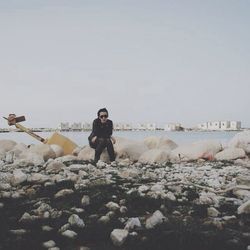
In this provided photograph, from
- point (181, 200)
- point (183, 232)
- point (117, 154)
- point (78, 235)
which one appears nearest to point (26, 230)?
point (78, 235)

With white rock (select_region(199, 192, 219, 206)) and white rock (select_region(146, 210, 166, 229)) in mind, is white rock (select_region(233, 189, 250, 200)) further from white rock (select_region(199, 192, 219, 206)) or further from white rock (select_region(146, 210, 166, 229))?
white rock (select_region(146, 210, 166, 229))

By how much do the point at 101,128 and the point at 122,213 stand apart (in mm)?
6830

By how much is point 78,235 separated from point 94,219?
58 cm

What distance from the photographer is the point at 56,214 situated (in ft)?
14.6

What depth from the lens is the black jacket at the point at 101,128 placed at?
1130 centimetres

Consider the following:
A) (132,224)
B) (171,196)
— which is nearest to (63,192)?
(171,196)

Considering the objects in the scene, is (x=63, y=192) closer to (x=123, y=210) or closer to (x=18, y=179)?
(x=18, y=179)

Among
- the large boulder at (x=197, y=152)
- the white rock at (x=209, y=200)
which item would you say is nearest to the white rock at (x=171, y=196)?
the white rock at (x=209, y=200)

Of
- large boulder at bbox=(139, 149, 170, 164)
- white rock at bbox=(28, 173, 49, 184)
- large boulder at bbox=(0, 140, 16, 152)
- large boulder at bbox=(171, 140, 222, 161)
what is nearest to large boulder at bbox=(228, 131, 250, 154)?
large boulder at bbox=(171, 140, 222, 161)

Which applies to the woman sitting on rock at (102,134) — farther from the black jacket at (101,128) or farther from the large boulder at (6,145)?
the large boulder at (6,145)

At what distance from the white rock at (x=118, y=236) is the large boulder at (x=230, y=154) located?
28.4 ft

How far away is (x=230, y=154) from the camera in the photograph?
12.0 m

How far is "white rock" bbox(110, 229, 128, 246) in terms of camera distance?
358 cm

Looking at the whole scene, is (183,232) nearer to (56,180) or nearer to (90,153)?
(56,180)
